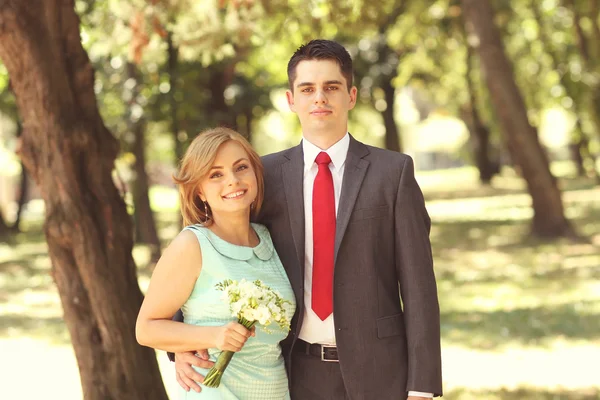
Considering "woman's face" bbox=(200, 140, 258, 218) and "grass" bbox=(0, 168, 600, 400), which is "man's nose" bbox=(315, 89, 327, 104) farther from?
"grass" bbox=(0, 168, 600, 400)

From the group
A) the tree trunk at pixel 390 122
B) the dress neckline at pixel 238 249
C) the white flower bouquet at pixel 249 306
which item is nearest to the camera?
the white flower bouquet at pixel 249 306

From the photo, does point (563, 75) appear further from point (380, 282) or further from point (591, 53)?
point (380, 282)

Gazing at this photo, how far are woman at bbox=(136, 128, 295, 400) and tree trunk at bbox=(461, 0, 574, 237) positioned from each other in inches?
640

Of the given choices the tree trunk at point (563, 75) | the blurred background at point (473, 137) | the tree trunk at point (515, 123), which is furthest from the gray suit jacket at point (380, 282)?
the tree trunk at point (563, 75)

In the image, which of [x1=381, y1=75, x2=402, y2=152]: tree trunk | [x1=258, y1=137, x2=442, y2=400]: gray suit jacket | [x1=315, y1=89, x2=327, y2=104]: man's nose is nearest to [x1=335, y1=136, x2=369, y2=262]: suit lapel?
[x1=258, y1=137, x2=442, y2=400]: gray suit jacket

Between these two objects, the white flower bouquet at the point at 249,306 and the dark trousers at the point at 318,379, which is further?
the dark trousers at the point at 318,379

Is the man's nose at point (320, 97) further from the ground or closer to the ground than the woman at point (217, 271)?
further from the ground

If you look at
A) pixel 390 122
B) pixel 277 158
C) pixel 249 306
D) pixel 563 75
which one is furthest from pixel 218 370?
pixel 390 122

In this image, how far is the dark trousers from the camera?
3846 millimetres

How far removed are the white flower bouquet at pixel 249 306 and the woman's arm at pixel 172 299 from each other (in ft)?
0.40

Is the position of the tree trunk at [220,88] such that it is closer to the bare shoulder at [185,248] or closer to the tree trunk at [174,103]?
the tree trunk at [174,103]

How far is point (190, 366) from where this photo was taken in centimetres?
373

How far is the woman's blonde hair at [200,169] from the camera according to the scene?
12.5ft

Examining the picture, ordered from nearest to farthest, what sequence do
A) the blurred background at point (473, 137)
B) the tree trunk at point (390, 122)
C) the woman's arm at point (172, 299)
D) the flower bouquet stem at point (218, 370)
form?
the flower bouquet stem at point (218, 370) → the woman's arm at point (172, 299) → the blurred background at point (473, 137) → the tree trunk at point (390, 122)
